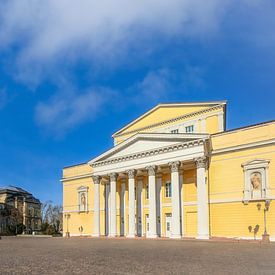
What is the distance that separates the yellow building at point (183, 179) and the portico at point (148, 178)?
0.09m

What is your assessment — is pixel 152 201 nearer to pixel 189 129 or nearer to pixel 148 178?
pixel 148 178

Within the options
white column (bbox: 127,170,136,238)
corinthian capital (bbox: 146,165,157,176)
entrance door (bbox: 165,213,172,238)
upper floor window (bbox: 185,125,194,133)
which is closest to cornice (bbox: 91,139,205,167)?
corinthian capital (bbox: 146,165,157,176)

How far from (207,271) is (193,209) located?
3124cm

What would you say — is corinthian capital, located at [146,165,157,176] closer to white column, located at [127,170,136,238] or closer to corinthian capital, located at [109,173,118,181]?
white column, located at [127,170,136,238]

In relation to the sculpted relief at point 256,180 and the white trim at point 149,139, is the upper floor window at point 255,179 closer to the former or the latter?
the sculpted relief at point 256,180

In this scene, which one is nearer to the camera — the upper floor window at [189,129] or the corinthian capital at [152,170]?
the corinthian capital at [152,170]

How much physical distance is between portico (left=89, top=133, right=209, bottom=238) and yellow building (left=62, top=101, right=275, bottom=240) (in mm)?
95

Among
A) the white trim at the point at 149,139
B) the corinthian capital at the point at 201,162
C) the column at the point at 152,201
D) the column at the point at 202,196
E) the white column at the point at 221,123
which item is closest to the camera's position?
the column at the point at 202,196

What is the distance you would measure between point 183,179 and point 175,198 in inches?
131

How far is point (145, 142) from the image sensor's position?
152ft

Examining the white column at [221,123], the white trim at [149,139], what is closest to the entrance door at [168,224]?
the white trim at [149,139]

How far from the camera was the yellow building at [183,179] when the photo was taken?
124 ft

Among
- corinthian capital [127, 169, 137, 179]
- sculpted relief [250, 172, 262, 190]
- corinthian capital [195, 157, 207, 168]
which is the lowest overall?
sculpted relief [250, 172, 262, 190]

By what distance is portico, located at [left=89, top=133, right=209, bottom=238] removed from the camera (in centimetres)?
4066
